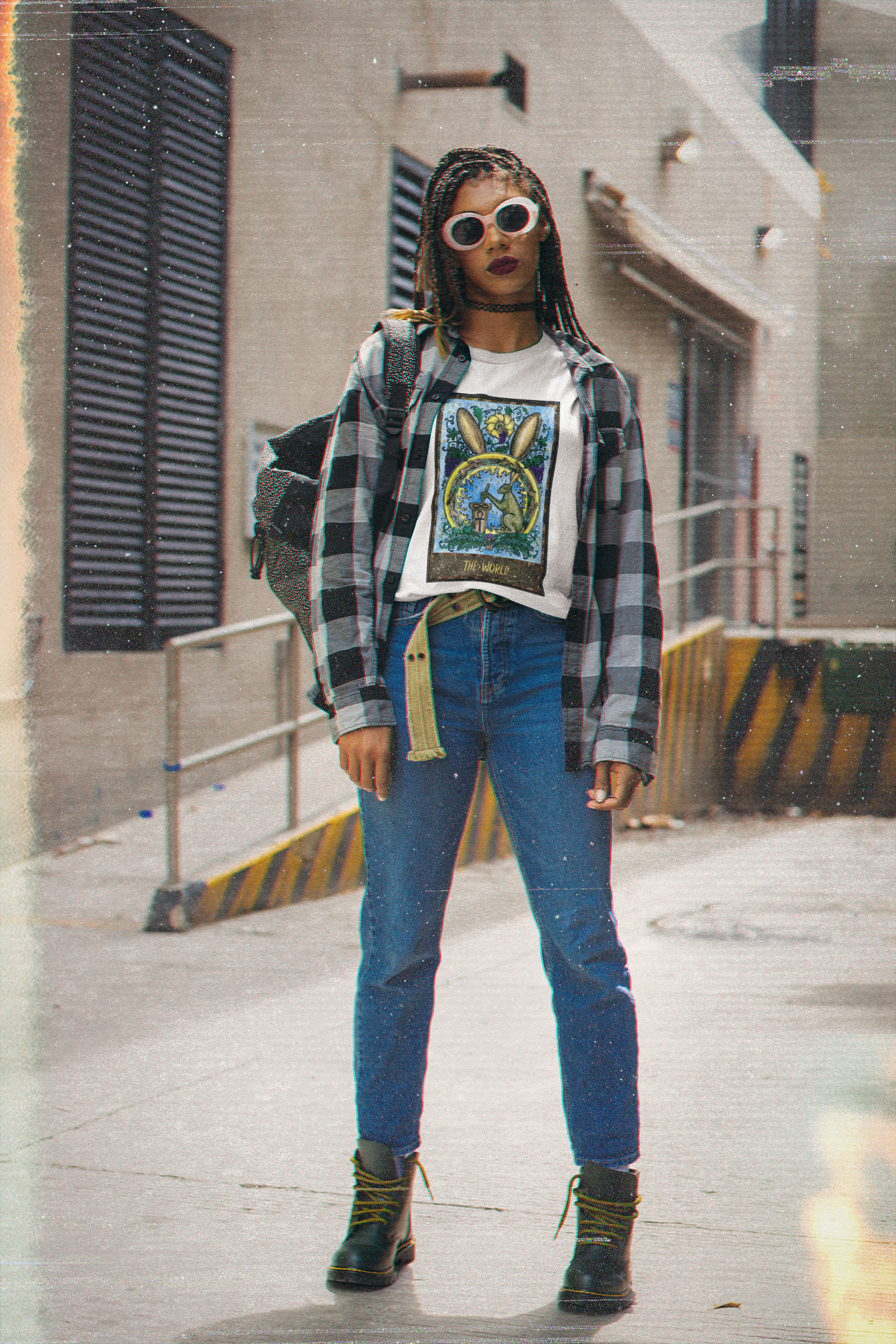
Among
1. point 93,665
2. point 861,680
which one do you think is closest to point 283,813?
point 93,665

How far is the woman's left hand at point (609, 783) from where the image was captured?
1.98 meters

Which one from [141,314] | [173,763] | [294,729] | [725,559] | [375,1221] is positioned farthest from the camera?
[294,729]

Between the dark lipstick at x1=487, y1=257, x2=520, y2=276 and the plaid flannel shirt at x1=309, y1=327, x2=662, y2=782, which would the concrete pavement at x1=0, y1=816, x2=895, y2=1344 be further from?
the dark lipstick at x1=487, y1=257, x2=520, y2=276

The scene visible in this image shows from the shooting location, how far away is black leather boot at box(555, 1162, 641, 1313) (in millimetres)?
2008

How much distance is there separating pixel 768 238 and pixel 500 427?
0.84 meters

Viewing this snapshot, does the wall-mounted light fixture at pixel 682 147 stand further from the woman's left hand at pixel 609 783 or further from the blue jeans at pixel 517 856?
the woman's left hand at pixel 609 783

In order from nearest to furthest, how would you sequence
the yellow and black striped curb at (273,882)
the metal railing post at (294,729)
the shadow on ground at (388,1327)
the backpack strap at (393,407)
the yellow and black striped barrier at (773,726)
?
the shadow on ground at (388,1327) → the backpack strap at (393,407) → the yellow and black striped barrier at (773,726) → the yellow and black striped curb at (273,882) → the metal railing post at (294,729)

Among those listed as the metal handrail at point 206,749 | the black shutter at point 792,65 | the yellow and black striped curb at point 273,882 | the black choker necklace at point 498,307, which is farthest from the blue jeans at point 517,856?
the yellow and black striped curb at point 273,882

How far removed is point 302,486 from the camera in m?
2.15

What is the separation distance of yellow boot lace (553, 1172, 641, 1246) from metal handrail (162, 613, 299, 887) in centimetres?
174

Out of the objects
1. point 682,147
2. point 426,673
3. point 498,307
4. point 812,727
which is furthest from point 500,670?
A: point 682,147

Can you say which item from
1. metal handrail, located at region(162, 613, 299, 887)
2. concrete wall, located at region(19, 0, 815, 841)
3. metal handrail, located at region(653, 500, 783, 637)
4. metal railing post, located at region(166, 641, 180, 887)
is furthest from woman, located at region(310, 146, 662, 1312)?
metal railing post, located at region(166, 641, 180, 887)

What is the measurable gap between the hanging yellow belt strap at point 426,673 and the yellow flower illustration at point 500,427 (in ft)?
0.73

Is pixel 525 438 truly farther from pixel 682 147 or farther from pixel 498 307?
pixel 682 147
